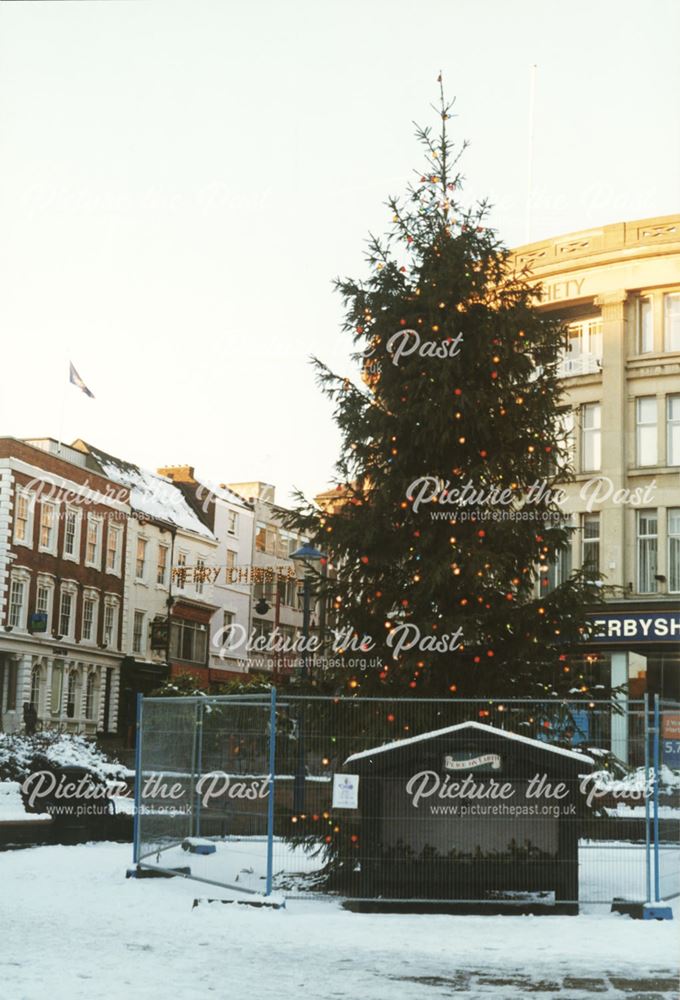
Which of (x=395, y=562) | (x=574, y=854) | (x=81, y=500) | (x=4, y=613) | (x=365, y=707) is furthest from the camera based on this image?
(x=81, y=500)

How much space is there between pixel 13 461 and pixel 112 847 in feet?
106

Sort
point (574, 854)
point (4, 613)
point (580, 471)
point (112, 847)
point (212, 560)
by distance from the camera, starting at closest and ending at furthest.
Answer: point (574, 854) < point (112, 847) < point (580, 471) < point (4, 613) < point (212, 560)

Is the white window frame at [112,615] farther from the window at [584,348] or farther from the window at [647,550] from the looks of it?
the window at [647,550]

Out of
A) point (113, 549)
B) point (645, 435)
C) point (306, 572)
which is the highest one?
point (645, 435)

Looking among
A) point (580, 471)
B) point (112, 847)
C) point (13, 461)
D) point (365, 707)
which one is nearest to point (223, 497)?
point (13, 461)

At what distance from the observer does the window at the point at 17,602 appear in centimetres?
5084

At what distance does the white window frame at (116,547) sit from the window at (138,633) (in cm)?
328

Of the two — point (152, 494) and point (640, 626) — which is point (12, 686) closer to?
point (152, 494)

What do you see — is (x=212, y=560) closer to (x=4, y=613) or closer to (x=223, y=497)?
(x=223, y=497)

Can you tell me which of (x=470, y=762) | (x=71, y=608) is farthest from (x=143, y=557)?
(x=470, y=762)

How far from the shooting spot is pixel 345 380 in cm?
1705

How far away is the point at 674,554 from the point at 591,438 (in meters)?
4.52

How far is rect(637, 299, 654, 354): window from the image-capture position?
39.6m

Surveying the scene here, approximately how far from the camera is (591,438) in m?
40.2
